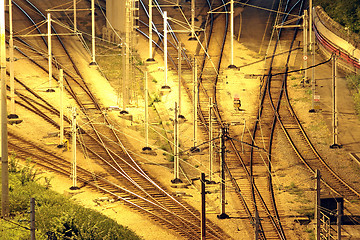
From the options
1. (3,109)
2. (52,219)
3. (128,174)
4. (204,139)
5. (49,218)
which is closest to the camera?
(3,109)

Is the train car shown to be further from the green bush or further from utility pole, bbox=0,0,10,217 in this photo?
utility pole, bbox=0,0,10,217

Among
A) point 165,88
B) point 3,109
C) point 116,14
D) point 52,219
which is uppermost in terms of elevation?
point 116,14

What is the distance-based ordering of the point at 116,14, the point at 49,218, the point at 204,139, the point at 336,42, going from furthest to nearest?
the point at 116,14 → the point at 336,42 → the point at 204,139 → the point at 49,218

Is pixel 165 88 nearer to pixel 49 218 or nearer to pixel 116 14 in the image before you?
pixel 116 14

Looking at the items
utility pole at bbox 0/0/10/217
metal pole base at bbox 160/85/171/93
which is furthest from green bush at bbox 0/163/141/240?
metal pole base at bbox 160/85/171/93

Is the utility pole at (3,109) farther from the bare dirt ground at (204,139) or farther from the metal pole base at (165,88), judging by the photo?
the metal pole base at (165,88)

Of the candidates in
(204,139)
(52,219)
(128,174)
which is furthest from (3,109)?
(204,139)

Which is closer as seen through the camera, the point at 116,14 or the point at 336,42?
the point at 336,42

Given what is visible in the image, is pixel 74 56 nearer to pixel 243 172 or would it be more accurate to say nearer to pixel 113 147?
pixel 113 147

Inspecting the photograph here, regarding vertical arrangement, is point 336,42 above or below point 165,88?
above
